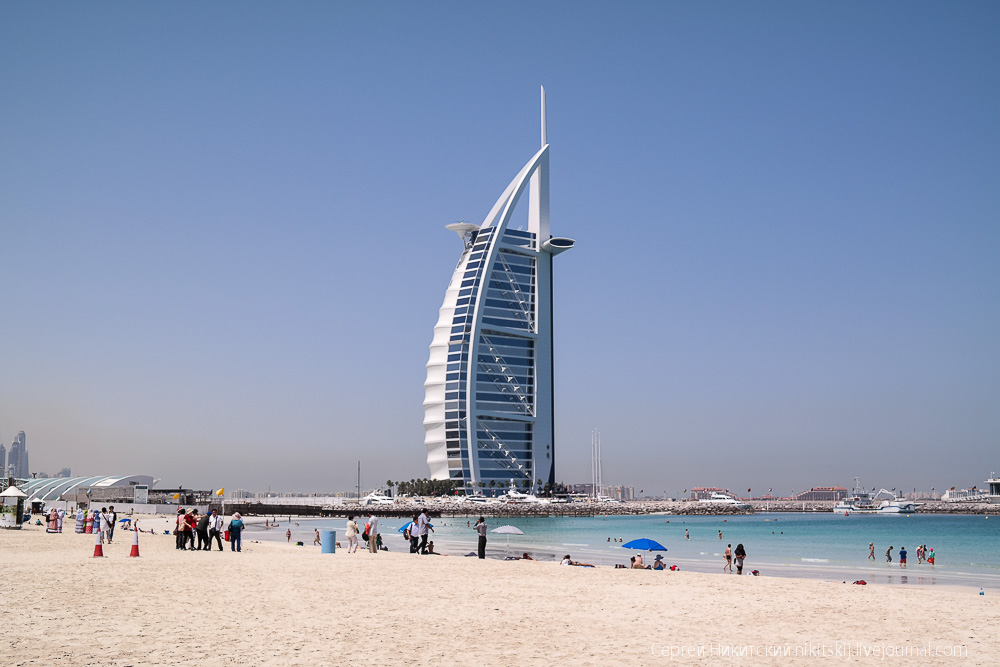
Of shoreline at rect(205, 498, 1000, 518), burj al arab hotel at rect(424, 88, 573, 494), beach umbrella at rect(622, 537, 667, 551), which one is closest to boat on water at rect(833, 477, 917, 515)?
shoreline at rect(205, 498, 1000, 518)

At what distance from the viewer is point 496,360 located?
12338 cm

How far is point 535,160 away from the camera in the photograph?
130m

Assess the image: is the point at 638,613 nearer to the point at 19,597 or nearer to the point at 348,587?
the point at 348,587

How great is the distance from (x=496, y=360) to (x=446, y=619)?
111 meters

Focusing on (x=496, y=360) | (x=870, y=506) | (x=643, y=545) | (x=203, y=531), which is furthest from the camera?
(x=870, y=506)

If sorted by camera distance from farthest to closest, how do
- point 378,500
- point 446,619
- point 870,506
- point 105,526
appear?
1. point 870,506
2. point 378,500
3. point 105,526
4. point 446,619

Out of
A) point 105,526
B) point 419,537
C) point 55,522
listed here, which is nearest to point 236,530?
point 105,526

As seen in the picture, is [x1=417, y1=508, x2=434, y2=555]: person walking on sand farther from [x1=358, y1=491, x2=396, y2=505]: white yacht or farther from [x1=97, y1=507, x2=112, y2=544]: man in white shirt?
[x1=358, y1=491, x2=396, y2=505]: white yacht

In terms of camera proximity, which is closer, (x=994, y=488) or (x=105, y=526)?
(x=105, y=526)

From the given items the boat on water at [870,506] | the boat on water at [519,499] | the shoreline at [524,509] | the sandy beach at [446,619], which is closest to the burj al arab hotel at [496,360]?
the boat on water at [519,499]

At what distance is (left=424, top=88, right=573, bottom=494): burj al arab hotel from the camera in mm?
119625

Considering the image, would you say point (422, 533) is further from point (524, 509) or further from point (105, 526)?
point (524, 509)

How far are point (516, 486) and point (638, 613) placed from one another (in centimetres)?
11086

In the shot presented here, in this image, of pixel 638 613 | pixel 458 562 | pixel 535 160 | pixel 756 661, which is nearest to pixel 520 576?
pixel 458 562
